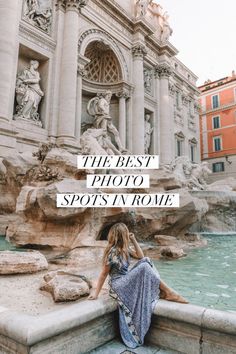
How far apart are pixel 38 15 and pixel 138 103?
6665mm

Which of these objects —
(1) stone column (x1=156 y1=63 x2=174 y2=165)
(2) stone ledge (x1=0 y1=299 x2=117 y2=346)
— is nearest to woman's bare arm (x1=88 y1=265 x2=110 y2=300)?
(2) stone ledge (x1=0 y1=299 x2=117 y2=346)

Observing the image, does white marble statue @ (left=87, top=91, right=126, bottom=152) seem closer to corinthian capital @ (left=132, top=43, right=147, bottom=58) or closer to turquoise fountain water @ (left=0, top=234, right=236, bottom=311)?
corinthian capital @ (left=132, top=43, right=147, bottom=58)

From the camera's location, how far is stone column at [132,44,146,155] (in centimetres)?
1526

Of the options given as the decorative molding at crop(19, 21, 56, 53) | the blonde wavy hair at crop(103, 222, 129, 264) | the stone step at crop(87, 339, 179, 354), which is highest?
the decorative molding at crop(19, 21, 56, 53)

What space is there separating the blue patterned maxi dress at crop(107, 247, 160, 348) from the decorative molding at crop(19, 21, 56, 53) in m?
11.3

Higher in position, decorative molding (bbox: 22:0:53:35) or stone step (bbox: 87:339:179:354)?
decorative molding (bbox: 22:0:53:35)

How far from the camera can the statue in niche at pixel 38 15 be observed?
36.8 ft

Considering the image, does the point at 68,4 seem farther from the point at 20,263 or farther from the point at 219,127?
the point at 219,127

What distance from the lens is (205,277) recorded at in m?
3.71

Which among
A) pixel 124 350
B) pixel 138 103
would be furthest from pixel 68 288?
pixel 138 103

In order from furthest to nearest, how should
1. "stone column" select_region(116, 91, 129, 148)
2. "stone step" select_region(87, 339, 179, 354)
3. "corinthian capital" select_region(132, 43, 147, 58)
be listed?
"corinthian capital" select_region(132, 43, 147, 58)
"stone column" select_region(116, 91, 129, 148)
"stone step" select_region(87, 339, 179, 354)

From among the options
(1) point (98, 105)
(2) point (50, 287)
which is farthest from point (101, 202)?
(1) point (98, 105)

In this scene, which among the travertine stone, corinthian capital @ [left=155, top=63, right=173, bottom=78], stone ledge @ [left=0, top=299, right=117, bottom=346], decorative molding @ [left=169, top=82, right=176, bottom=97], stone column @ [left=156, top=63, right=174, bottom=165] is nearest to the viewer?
stone ledge @ [left=0, top=299, right=117, bottom=346]

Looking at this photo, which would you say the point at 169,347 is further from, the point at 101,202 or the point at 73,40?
the point at 73,40
